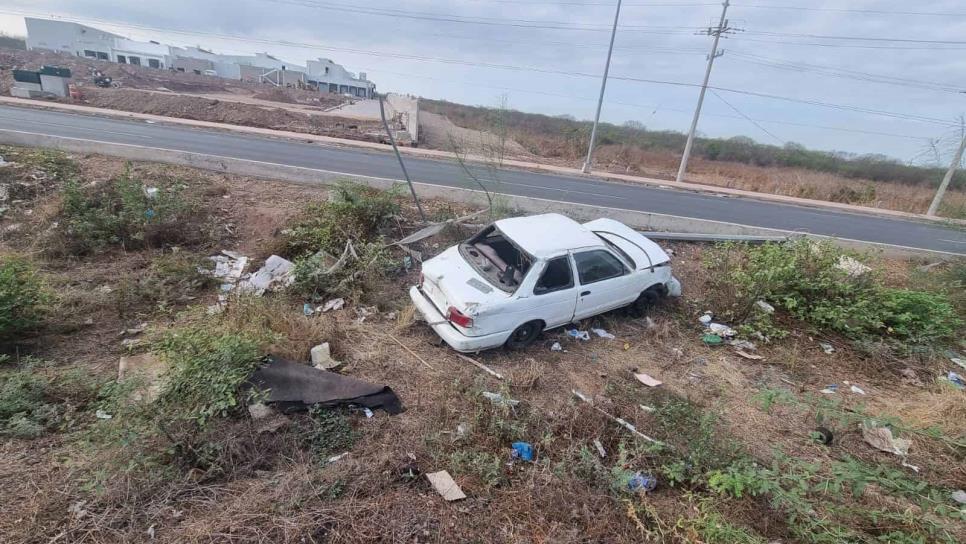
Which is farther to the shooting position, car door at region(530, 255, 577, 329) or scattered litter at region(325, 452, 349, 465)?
car door at region(530, 255, 577, 329)

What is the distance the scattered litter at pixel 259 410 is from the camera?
3.90 metres

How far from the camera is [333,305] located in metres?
6.35

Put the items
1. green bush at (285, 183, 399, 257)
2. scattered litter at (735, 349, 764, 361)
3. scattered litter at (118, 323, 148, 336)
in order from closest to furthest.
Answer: scattered litter at (118, 323, 148, 336) → scattered litter at (735, 349, 764, 361) → green bush at (285, 183, 399, 257)

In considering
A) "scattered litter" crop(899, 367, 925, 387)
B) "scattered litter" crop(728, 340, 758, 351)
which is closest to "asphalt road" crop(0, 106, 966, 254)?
"scattered litter" crop(728, 340, 758, 351)

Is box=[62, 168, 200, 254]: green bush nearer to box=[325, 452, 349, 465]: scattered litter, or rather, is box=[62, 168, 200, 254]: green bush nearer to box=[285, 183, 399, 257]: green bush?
box=[285, 183, 399, 257]: green bush

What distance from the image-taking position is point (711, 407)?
192 inches

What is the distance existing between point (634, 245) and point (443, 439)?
15.2 feet

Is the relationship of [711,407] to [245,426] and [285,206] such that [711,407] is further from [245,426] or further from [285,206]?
[285,206]

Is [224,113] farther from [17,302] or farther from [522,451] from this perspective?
[522,451]

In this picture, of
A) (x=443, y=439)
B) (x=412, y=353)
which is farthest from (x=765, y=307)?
(x=443, y=439)

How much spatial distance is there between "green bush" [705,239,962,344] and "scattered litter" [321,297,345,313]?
6.18 m

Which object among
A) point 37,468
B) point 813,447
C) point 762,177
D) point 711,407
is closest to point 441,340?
point 711,407

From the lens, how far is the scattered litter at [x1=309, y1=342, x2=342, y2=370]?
15.9 feet

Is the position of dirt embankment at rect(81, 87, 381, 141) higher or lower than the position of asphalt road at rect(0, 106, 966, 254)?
higher
